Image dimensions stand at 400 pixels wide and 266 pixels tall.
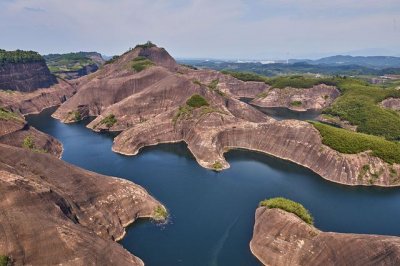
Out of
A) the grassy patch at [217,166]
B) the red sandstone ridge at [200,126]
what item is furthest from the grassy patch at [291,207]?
the red sandstone ridge at [200,126]

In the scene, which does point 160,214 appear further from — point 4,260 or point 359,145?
point 359,145

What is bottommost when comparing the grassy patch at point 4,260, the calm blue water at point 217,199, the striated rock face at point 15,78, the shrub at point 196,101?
the calm blue water at point 217,199

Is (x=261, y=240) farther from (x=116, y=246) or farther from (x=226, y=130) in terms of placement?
(x=226, y=130)

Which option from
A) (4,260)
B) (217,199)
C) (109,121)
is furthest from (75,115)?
(4,260)

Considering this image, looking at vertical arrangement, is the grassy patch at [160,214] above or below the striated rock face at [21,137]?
below

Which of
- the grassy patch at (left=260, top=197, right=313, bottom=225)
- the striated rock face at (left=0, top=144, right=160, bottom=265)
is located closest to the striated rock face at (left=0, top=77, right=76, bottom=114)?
the striated rock face at (left=0, top=144, right=160, bottom=265)

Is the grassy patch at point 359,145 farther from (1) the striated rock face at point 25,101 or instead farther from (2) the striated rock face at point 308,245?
(1) the striated rock face at point 25,101

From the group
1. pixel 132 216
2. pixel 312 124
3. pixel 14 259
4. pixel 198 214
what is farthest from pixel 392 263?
pixel 312 124

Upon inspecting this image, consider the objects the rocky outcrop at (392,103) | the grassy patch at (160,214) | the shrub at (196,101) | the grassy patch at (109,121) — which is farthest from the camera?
the rocky outcrop at (392,103)
